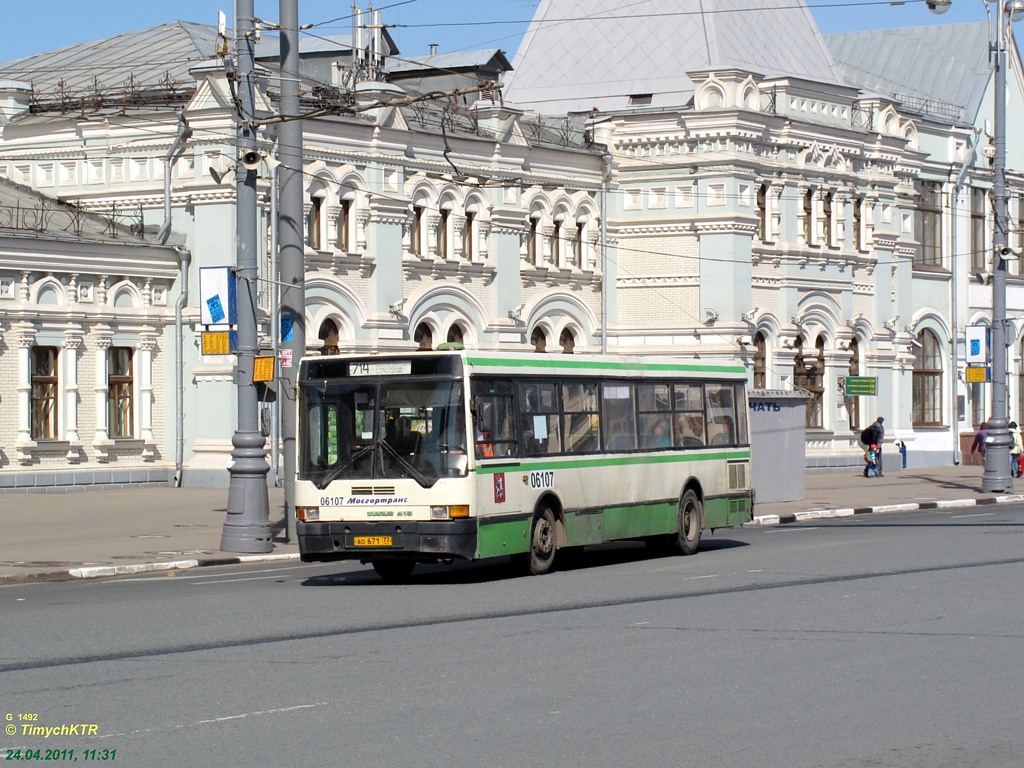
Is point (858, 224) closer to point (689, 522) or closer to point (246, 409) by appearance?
point (689, 522)

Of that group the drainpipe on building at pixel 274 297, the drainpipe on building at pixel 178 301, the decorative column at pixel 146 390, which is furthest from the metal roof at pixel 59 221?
the drainpipe on building at pixel 274 297

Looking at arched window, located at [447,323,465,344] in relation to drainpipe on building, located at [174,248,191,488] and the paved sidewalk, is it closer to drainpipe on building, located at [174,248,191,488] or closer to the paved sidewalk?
drainpipe on building, located at [174,248,191,488]

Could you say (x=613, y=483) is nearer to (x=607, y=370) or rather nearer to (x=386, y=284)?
(x=607, y=370)

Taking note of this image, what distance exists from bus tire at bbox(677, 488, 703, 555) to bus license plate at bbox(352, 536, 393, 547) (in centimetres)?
552

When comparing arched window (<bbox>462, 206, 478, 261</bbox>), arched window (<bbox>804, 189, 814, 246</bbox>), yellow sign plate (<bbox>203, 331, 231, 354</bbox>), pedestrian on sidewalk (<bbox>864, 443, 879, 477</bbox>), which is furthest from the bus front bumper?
arched window (<bbox>804, 189, 814, 246</bbox>)

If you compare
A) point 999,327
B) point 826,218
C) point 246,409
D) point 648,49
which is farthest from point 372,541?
point 648,49

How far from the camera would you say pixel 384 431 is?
63.5ft

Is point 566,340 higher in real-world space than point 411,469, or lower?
higher

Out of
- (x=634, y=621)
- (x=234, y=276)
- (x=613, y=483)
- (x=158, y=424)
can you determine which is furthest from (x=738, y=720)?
(x=158, y=424)

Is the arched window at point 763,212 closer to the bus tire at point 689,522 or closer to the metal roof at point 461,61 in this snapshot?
the metal roof at point 461,61

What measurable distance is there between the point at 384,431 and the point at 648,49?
34961mm

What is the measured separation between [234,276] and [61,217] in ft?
54.7

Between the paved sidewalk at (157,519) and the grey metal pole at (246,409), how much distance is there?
0.35 meters

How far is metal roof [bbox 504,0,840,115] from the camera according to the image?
51500 mm
